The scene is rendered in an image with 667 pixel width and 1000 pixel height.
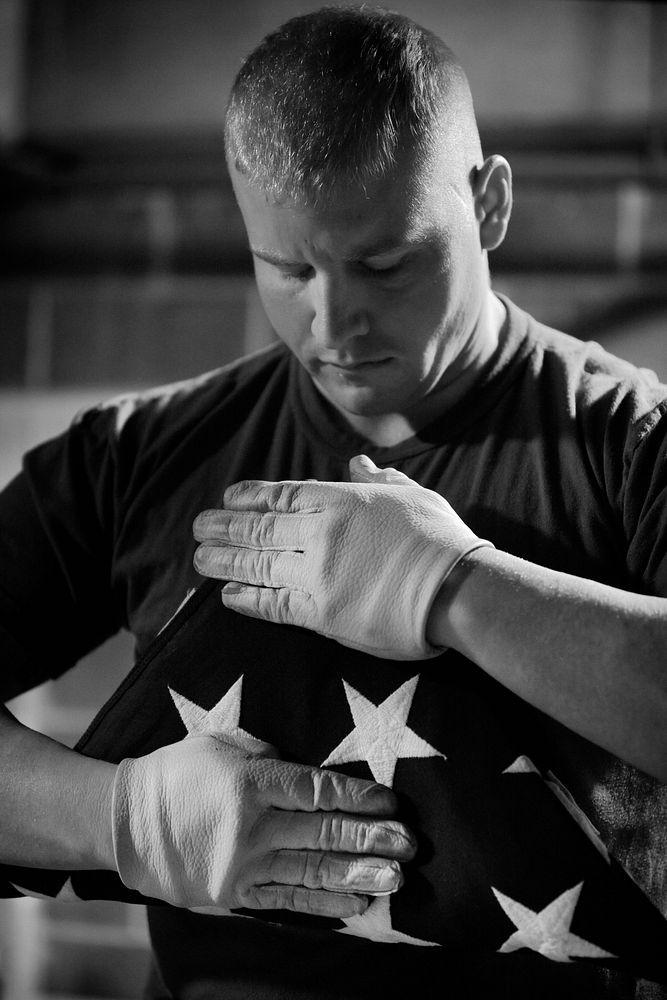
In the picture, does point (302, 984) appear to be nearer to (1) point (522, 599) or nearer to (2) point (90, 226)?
(1) point (522, 599)

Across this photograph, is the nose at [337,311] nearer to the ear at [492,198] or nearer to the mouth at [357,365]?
the mouth at [357,365]

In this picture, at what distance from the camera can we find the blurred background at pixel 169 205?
2.17 metres

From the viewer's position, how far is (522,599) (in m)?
0.83

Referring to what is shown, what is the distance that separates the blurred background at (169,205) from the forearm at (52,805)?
152 cm

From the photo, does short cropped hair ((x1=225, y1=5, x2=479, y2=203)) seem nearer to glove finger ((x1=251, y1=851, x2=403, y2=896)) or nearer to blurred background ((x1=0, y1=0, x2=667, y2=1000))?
glove finger ((x1=251, y1=851, x2=403, y2=896))

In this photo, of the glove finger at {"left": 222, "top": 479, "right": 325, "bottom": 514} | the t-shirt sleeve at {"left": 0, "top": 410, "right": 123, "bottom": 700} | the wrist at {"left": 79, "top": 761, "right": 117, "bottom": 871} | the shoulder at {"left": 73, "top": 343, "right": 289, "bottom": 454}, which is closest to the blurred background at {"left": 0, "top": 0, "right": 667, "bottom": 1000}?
the shoulder at {"left": 73, "top": 343, "right": 289, "bottom": 454}

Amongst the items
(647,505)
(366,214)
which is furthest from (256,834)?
(366,214)

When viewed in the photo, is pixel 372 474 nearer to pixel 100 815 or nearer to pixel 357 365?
pixel 357 365

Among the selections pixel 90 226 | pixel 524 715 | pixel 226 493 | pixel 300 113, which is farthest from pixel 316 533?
pixel 90 226

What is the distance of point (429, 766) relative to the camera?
890 mm

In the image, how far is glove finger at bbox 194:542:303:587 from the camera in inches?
35.4

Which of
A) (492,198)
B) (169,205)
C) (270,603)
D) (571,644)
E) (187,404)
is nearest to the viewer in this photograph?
(571,644)

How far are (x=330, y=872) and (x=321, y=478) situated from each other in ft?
1.26

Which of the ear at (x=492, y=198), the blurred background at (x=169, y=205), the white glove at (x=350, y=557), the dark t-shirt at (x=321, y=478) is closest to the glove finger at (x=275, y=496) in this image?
the white glove at (x=350, y=557)
